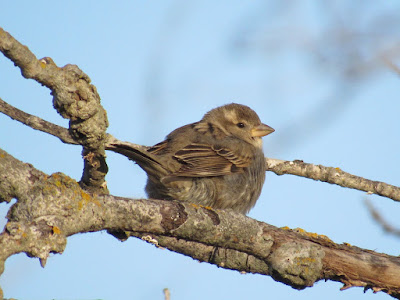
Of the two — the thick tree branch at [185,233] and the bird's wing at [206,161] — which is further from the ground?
the bird's wing at [206,161]

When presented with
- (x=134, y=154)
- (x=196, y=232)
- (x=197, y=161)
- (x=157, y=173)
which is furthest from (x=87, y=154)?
(x=197, y=161)

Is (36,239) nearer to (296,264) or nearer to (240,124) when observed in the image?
(296,264)

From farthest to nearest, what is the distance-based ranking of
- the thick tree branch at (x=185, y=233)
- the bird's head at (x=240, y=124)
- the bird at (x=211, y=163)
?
the bird's head at (x=240, y=124), the bird at (x=211, y=163), the thick tree branch at (x=185, y=233)

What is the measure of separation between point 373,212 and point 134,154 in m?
1.93

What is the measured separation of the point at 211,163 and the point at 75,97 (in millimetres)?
3017

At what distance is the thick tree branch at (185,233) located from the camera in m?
2.72

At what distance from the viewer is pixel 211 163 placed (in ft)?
18.7

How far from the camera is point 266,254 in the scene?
12.5 feet

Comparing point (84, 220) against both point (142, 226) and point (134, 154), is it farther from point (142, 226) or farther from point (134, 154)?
point (134, 154)

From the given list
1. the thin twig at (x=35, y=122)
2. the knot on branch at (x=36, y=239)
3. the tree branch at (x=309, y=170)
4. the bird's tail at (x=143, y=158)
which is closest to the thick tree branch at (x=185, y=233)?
the knot on branch at (x=36, y=239)

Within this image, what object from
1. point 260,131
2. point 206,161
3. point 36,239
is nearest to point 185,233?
point 36,239

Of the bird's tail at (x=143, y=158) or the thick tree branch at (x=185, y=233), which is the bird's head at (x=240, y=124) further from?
the thick tree branch at (x=185, y=233)

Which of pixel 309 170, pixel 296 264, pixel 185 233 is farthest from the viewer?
pixel 309 170

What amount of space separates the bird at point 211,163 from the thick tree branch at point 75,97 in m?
1.26
